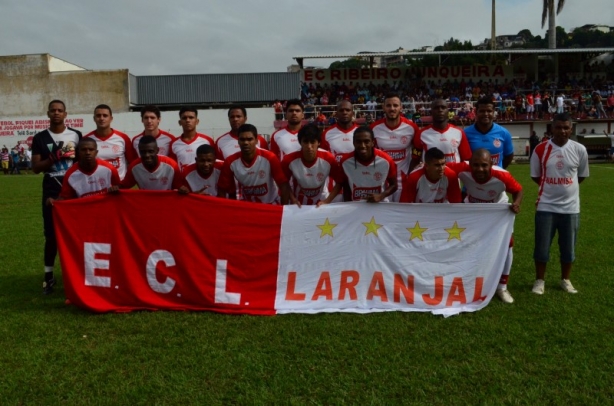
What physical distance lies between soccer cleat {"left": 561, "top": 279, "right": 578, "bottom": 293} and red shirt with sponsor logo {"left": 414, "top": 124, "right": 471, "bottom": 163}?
1790 mm

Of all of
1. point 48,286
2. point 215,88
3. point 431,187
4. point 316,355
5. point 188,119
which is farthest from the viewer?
point 215,88

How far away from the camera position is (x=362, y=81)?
4266 centimetres

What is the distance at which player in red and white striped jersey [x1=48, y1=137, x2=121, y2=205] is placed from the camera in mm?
5992

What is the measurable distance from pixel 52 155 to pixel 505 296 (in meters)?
5.38

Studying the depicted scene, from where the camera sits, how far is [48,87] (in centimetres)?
4203

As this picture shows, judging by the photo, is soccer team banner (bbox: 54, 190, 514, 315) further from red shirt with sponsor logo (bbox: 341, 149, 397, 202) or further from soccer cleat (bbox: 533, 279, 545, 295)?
soccer cleat (bbox: 533, 279, 545, 295)

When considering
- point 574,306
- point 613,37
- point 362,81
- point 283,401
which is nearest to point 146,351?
point 283,401

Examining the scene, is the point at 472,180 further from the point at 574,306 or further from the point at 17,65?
the point at 17,65

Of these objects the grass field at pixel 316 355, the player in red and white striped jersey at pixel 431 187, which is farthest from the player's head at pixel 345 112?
the grass field at pixel 316 355

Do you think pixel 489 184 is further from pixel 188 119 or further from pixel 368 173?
pixel 188 119

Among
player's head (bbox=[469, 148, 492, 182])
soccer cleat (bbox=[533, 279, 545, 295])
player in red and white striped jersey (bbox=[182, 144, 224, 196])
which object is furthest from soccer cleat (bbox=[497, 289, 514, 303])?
player in red and white striped jersey (bbox=[182, 144, 224, 196])

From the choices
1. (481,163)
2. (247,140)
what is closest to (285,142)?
(247,140)

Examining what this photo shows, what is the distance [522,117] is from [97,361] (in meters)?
35.7

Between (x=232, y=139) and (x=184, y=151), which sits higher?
(x=232, y=139)
